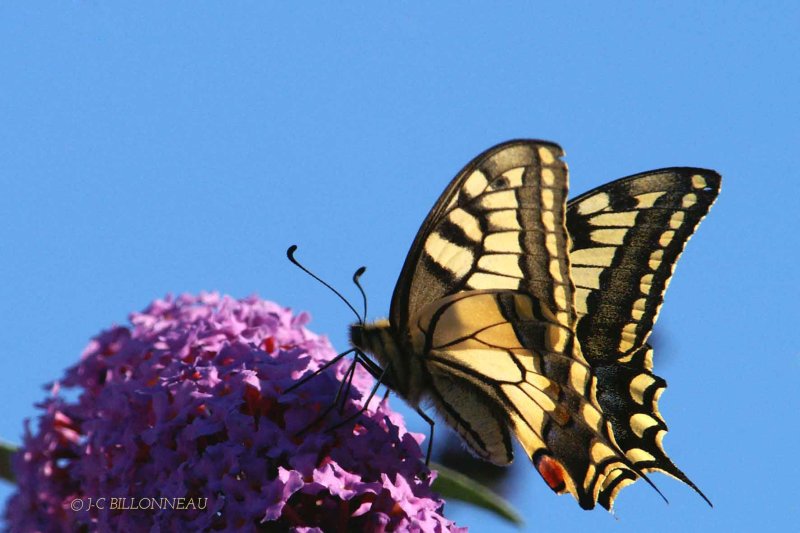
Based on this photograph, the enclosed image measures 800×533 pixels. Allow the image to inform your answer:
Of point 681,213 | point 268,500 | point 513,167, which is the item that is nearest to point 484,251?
point 513,167

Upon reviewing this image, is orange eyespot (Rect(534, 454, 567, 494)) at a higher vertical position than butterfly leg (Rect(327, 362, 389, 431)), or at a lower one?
lower

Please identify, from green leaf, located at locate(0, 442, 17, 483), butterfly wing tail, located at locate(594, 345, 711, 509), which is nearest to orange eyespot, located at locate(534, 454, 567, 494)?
butterfly wing tail, located at locate(594, 345, 711, 509)

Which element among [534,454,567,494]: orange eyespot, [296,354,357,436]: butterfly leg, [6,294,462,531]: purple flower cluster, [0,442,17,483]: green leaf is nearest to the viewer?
[6,294,462,531]: purple flower cluster

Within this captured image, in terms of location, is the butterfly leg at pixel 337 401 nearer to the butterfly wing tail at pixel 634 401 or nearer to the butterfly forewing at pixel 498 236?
the butterfly forewing at pixel 498 236

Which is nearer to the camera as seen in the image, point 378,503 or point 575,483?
point 378,503

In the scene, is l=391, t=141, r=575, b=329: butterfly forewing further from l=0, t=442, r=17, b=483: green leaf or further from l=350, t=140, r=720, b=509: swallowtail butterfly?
l=0, t=442, r=17, b=483: green leaf

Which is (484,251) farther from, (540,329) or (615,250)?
(615,250)

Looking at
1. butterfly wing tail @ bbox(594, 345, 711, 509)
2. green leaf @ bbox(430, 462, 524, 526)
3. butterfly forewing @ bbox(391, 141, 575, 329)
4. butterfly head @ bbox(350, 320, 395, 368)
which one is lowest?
green leaf @ bbox(430, 462, 524, 526)

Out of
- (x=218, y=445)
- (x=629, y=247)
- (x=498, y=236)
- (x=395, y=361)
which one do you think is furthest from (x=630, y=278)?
(x=218, y=445)
